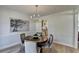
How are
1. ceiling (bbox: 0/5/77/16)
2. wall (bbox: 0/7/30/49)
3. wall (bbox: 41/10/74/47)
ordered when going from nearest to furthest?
ceiling (bbox: 0/5/77/16) < wall (bbox: 0/7/30/49) < wall (bbox: 41/10/74/47)

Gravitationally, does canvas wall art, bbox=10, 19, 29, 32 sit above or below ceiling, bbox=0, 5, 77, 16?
below

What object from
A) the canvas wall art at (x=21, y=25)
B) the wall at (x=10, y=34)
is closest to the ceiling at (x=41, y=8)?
the wall at (x=10, y=34)

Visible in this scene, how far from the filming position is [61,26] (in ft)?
10.3

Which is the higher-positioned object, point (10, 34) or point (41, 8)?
point (41, 8)

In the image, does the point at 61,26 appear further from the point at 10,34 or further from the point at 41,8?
the point at 10,34

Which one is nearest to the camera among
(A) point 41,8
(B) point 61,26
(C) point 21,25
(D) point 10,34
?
(A) point 41,8

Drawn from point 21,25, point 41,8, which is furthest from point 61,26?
point 21,25

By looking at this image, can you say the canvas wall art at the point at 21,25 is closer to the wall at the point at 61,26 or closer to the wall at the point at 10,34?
the wall at the point at 10,34

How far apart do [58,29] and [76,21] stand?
33.2 inches

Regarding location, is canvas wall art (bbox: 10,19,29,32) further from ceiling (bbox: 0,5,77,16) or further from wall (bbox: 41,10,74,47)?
wall (bbox: 41,10,74,47)

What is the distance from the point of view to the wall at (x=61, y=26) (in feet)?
9.51

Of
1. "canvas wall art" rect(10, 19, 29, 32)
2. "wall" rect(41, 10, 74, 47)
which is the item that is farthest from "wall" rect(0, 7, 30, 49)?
"wall" rect(41, 10, 74, 47)

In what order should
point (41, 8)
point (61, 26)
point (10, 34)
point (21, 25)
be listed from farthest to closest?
point (61, 26) < point (10, 34) < point (21, 25) < point (41, 8)

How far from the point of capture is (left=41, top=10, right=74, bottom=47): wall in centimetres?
290
